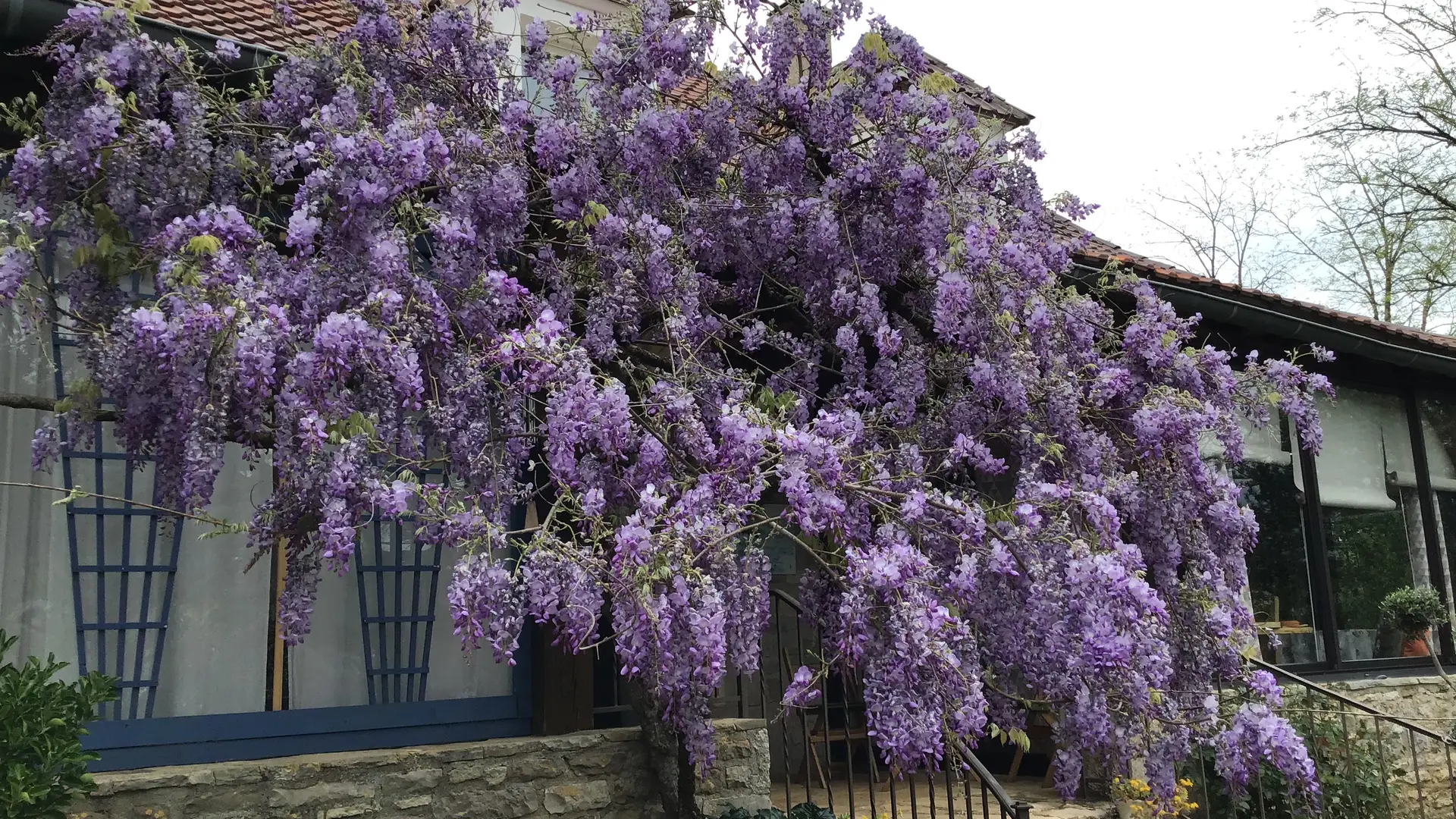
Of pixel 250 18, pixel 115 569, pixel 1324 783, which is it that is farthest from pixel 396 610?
pixel 1324 783

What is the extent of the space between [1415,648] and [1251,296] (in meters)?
3.42

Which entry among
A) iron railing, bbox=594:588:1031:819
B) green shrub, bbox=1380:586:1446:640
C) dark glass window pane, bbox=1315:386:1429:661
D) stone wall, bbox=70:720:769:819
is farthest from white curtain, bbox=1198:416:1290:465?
stone wall, bbox=70:720:769:819

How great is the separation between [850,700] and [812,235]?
169 inches

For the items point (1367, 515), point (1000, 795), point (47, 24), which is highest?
point (47, 24)

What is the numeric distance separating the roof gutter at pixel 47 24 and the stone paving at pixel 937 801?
159 inches

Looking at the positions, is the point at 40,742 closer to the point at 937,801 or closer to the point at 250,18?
the point at 250,18

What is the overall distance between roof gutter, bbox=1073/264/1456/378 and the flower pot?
2002mm

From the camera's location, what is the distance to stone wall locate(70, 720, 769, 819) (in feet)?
12.2

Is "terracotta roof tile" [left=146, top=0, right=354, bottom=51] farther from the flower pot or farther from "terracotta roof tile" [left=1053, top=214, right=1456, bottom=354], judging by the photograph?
the flower pot

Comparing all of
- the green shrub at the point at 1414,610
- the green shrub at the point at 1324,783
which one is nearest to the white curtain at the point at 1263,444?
the green shrub at the point at 1414,610

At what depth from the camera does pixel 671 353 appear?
13.3 ft

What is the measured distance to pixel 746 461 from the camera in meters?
3.43

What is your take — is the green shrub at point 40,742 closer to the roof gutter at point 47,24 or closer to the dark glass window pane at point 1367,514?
the roof gutter at point 47,24

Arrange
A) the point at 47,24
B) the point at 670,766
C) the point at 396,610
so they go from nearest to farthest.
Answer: the point at 47,24 → the point at 396,610 → the point at 670,766
